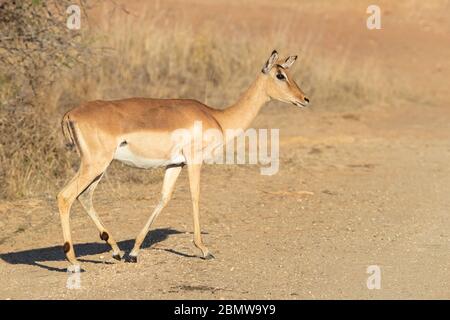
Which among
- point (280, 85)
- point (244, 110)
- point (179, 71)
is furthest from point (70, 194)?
point (179, 71)

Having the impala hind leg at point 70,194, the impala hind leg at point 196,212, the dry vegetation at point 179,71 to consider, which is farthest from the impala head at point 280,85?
the dry vegetation at point 179,71

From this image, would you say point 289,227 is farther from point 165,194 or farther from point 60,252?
point 60,252

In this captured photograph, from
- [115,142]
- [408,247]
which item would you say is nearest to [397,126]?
[408,247]

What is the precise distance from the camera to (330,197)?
12570 millimetres

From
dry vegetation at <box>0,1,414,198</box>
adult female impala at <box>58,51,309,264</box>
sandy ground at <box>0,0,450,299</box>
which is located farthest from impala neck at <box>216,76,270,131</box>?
dry vegetation at <box>0,1,414,198</box>

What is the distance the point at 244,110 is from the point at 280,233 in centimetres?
130

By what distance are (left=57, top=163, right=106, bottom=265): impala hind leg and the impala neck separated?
5.02 feet

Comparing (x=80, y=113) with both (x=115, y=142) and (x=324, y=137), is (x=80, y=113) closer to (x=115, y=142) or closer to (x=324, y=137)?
(x=115, y=142)

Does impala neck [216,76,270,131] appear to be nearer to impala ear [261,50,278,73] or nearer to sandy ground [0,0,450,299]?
impala ear [261,50,278,73]

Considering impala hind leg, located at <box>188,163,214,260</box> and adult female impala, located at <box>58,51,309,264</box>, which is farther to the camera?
impala hind leg, located at <box>188,163,214,260</box>

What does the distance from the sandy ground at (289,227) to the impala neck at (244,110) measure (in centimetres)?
112

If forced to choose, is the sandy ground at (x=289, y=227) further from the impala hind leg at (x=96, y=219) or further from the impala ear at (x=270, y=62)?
the impala ear at (x=270, y=62)

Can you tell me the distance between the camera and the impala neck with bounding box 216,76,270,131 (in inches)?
394

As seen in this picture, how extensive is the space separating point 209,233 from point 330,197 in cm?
241
